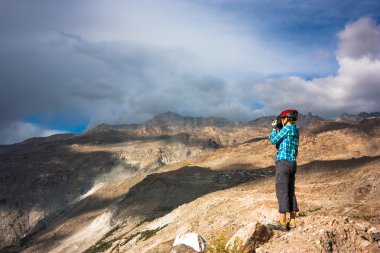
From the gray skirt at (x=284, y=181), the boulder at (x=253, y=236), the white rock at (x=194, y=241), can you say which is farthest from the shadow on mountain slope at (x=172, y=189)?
the gray skirt at (x=284, y=181)

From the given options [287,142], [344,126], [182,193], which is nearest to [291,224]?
[287,142]

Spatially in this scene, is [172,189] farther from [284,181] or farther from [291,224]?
[284,181]

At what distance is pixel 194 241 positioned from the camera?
11.1 meters

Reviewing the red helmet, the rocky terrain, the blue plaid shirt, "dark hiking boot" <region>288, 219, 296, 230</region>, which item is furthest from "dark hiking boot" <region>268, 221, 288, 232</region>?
the red helmet

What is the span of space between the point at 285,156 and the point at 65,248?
7098 cm

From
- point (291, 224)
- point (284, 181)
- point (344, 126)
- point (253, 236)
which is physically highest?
point (344, 126)

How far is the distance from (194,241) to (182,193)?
5650 cm

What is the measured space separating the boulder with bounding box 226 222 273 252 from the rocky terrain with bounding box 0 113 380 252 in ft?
0.78

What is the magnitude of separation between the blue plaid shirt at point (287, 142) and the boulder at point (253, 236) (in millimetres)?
1988

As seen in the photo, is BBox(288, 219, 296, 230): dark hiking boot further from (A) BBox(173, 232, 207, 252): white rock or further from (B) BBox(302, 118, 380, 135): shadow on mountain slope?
(B) BBox(302, 118, 380, 135): shadow on mountain slope

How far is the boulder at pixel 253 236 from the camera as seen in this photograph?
1040cm

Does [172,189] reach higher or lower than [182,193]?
higher

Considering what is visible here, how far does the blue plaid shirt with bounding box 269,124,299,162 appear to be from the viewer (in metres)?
10.9

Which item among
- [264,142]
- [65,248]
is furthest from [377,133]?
[65,248]
